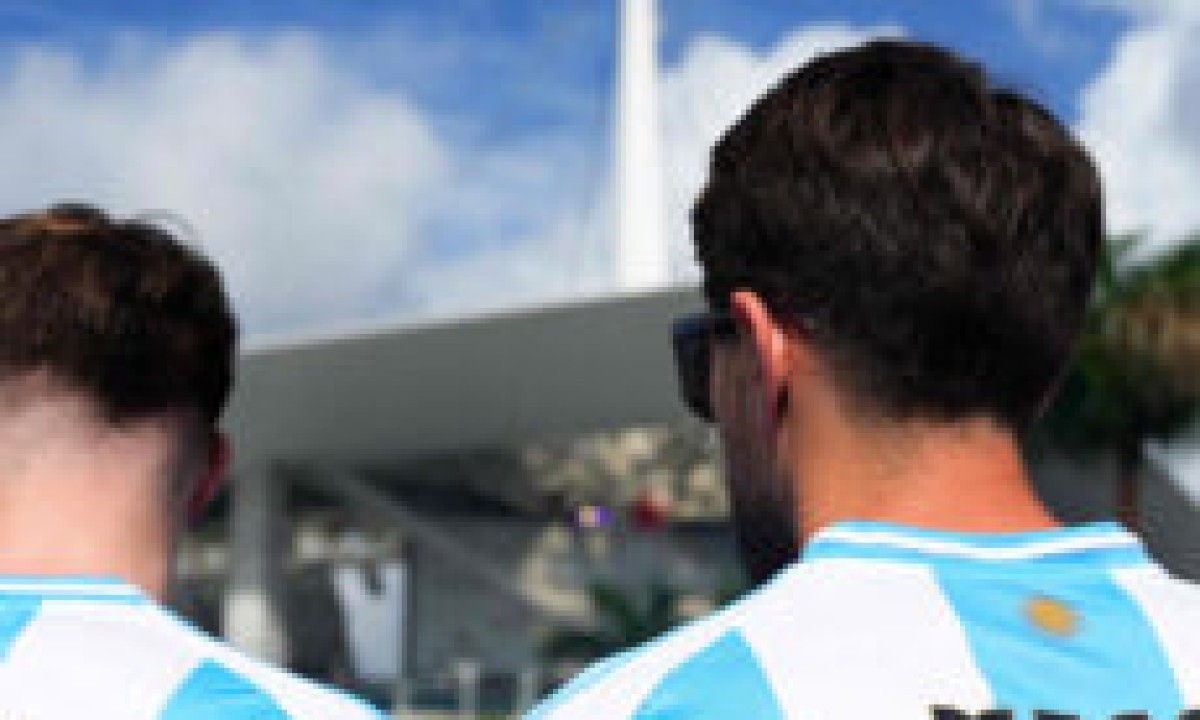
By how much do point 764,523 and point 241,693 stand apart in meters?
0.56

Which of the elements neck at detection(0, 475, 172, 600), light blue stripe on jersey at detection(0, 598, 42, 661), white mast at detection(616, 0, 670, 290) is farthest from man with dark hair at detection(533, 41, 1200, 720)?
white mast at detection(616, 0, 670, 290)

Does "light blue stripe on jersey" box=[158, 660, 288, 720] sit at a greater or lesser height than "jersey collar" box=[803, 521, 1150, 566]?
lesser

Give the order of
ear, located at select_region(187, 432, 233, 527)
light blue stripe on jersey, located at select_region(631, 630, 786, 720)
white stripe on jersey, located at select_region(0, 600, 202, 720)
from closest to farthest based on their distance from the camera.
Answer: light blue stripe on jersey, located at select_region(631, 630, 786, 720)
white stripe on jersey, located at select_region(0, 600, 202, 720)
ear, located at select_region(187, 432, 233, 527)

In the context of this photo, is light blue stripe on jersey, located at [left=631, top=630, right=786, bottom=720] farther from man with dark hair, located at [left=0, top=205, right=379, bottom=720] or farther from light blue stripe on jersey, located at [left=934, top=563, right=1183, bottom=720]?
man with dark hair, located at [left=0, top=205, right=379, bottom=720]

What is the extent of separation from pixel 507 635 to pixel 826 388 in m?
39.2

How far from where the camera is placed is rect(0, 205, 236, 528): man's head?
Result: 2037 mm

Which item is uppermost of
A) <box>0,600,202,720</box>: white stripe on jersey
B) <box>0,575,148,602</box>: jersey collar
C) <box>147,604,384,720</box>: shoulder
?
<box>0,575,148,602</box>: jersey collar

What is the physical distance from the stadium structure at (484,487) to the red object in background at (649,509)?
4cm

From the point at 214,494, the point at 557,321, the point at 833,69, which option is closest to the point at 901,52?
the point at 833,69

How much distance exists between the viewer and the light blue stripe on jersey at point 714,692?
1.42 meters

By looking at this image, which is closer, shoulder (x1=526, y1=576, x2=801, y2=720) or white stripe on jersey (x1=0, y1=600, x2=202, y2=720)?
shoulder (x1=526, y1=576, x2=801, y2=720)

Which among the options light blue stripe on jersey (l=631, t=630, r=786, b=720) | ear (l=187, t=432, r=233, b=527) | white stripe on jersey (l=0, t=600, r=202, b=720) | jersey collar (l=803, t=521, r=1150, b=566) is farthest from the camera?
ear (l=187, t=432, r=233, b=527)

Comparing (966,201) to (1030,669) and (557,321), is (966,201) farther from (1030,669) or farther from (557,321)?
(557,321)

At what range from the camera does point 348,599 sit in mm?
45594
